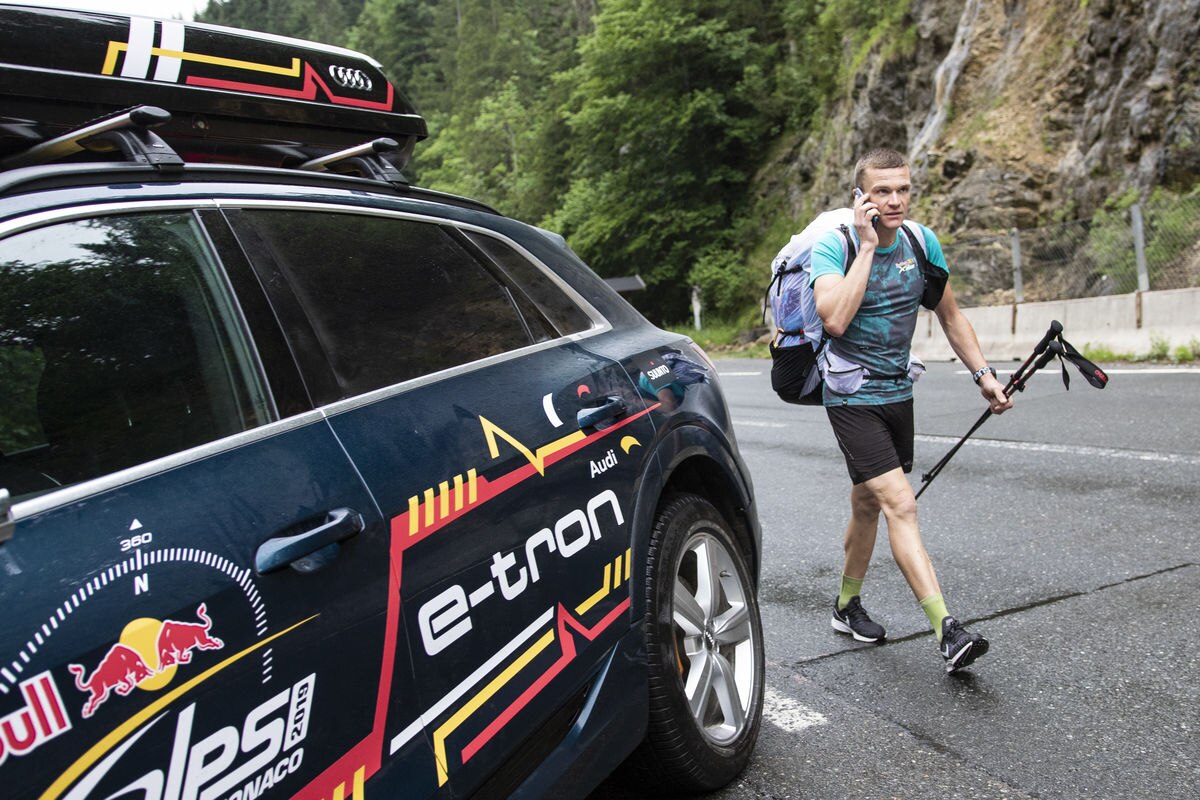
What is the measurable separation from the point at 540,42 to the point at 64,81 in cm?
6430

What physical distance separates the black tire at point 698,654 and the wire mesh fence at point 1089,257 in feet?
46.3

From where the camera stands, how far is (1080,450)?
809cm

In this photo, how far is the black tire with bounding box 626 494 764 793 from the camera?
292 cm

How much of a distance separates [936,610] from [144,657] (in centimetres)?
307

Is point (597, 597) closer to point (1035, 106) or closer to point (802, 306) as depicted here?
point (802, 306)

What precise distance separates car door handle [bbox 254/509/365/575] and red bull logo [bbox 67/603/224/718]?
153 mm

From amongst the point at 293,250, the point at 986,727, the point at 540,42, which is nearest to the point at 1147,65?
the point at 986,727

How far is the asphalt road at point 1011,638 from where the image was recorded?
3232mm

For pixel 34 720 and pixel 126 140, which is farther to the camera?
pixel 126 140

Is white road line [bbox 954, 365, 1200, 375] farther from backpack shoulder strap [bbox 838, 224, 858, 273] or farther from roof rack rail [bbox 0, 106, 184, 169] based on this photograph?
roof rack rail [bbox 0, 106, 184, 169]

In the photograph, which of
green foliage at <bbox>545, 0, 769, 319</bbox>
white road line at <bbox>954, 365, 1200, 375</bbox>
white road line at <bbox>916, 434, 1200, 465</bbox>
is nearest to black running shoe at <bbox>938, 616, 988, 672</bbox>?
white road line at <bbox>916, 434, 1200, 465</bbox>

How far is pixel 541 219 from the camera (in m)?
42.2

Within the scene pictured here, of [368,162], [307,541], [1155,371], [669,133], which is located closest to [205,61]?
[368,162]

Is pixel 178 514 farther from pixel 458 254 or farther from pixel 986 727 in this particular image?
pixel 986 727
